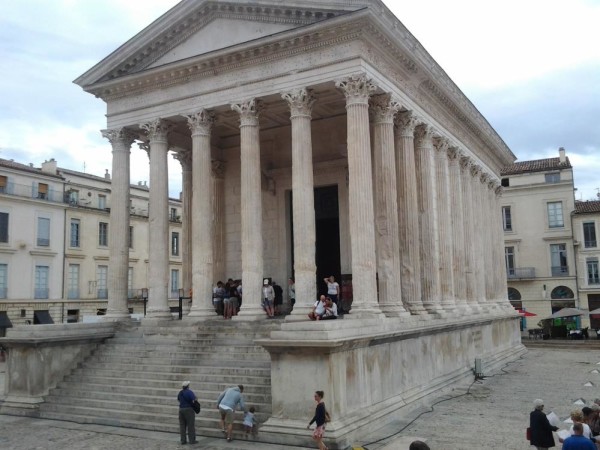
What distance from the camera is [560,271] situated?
5050 cm

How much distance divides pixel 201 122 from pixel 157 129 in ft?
5.96

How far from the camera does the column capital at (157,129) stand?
67.2ft

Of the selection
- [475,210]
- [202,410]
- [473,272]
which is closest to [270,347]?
[202,410]

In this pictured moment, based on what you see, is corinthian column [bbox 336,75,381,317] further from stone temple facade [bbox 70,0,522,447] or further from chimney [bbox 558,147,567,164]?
chimney [bbox 558,147,567,164]

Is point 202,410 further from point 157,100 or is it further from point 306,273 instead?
point 157,100

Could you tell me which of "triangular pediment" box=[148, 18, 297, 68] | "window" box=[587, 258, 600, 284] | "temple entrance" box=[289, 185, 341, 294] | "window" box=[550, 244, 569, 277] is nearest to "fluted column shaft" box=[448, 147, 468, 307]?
"temple entrance" box=[289, 185, 341, 294]

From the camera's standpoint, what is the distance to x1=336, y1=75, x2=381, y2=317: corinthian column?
53.9 ft

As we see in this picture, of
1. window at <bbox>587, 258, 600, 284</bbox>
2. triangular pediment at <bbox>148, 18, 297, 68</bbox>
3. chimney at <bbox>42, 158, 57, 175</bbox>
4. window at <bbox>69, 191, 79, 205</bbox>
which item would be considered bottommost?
window at <bbox>587, 258, 600, 284</bbox>

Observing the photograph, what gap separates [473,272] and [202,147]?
44.4 feet

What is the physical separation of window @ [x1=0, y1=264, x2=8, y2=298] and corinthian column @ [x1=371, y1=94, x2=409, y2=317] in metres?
29.8

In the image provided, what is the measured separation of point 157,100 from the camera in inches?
812

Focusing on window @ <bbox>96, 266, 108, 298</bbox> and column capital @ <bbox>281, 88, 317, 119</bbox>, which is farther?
window @ <bbox>96, 266, 108, 298</bbox>

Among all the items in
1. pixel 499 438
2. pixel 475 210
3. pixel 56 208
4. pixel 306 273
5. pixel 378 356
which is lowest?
pixel 499 438

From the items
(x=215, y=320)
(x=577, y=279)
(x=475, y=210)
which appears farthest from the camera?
(x=577, y=279)
